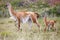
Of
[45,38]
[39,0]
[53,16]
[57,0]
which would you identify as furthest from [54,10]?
[45,38]

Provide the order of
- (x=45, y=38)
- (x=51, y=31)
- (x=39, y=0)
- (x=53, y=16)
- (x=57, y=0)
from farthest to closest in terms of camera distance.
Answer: (x=39, y=0)
(x=57, y=0)
(x=53, y=16)
(x=51, y=31)
(x=45, y=38)

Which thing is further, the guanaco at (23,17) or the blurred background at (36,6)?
the blurred background at (36,6)

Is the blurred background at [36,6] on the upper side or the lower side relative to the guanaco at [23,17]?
lower

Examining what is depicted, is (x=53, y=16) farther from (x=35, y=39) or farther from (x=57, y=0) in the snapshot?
(x=35, y=39)

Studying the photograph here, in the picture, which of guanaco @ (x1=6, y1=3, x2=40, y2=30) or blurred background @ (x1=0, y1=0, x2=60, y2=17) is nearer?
guanaco @ (x1=6, y1=3, x2=40, y2=30)

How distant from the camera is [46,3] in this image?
65.9ft

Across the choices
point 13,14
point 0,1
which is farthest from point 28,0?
point 13,14

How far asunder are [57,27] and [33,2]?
917cm

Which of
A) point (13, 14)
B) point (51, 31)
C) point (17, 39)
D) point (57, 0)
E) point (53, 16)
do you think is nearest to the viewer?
point (17, 39)

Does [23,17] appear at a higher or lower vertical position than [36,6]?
higher

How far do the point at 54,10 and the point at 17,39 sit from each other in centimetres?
858

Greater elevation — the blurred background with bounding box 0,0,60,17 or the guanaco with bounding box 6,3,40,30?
the guanaco with bounding box 6,3,40,30

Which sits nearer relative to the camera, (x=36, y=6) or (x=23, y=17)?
(x=23, y=17)

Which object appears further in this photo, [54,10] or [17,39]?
[54,10]
